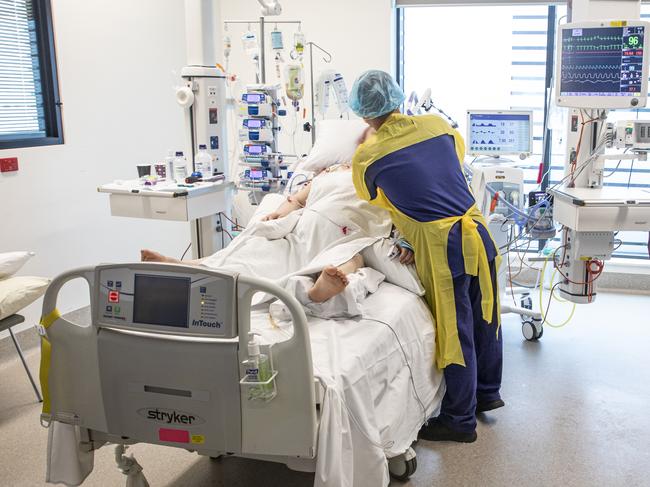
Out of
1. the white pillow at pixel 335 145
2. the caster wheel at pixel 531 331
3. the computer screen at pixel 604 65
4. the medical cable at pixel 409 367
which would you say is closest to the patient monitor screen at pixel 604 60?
the computer screen at pixel 604 65

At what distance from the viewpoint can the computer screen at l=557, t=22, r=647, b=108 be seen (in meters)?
3.47

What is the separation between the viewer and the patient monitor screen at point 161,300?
71.9 inches

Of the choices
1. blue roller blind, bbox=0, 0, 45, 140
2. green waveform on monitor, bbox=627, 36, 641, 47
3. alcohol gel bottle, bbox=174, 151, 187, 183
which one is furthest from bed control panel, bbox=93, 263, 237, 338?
green waveform on monitor, bbox=627, 36, 641, 47

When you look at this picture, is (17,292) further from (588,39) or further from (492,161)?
(588,39)

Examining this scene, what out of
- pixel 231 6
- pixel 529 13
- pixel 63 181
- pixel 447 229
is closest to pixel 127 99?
pixel 63 181

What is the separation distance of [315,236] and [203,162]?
1.05 meters

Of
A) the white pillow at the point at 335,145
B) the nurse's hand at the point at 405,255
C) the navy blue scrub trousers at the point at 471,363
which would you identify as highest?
the white pillow at the point at 335,145

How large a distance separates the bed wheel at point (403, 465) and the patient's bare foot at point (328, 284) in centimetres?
66

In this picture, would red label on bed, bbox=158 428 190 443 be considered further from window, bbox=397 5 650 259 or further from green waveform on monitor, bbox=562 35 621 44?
window, bbox=397 5 650 259

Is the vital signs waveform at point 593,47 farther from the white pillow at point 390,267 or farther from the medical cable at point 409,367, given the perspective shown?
the medical cable at point 409,367

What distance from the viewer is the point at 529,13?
5.14 meters

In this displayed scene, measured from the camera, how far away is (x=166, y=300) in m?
1.84

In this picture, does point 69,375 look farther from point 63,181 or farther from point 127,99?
point 127,99

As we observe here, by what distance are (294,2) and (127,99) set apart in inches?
56.9
